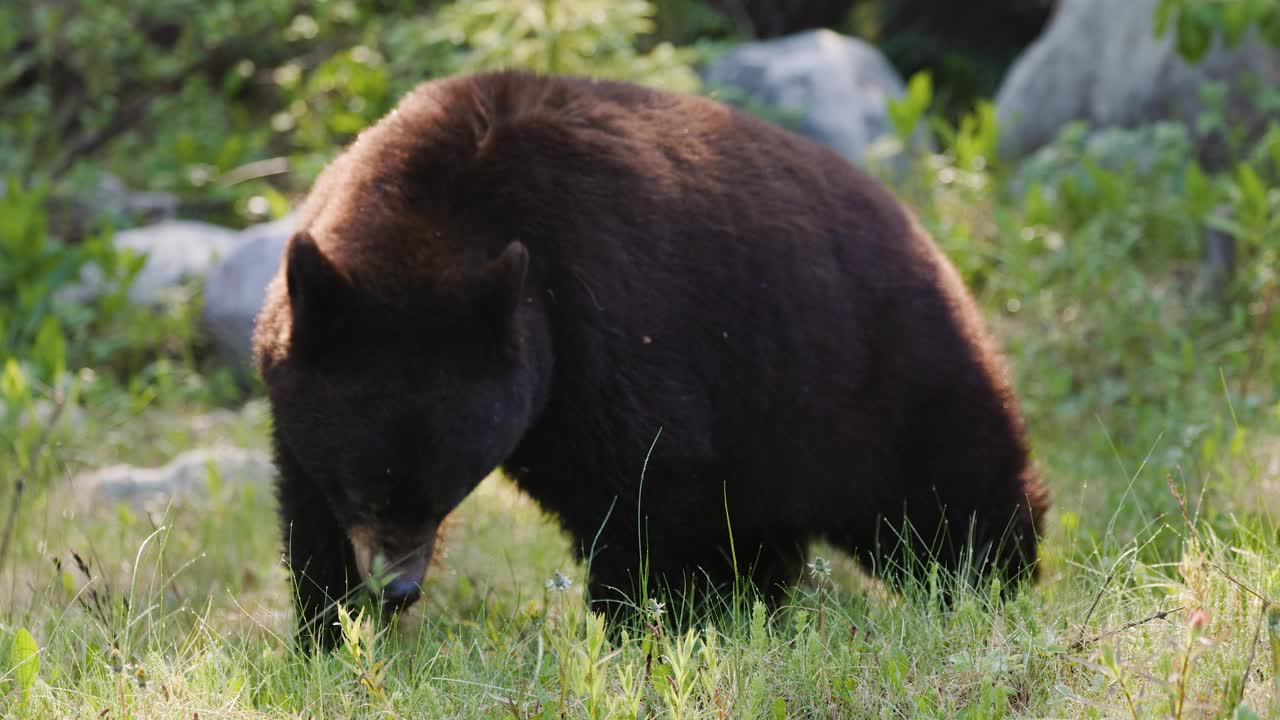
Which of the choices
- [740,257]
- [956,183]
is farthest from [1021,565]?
[956,183]

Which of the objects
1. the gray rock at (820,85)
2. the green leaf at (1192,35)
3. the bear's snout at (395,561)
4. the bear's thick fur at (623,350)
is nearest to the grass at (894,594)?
the bear's snout at (395,561)

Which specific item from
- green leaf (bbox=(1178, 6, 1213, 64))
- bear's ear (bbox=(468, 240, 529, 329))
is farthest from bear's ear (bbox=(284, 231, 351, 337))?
green leaf (bbox=(1178, 6, 1213, 64))

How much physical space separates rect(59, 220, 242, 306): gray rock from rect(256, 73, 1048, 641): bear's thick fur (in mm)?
4428

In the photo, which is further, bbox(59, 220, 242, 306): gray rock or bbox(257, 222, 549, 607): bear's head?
bbox(59, 220, 242, 306): gray rock

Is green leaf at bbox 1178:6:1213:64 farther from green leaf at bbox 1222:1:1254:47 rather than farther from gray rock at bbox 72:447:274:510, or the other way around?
gray rock at bbox 72:447:274:510

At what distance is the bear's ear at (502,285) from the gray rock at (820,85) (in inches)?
212

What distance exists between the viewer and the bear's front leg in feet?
10.6

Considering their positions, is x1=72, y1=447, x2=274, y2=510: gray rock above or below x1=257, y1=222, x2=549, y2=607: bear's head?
below

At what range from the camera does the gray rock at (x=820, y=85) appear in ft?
27.2

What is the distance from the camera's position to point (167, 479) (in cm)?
558

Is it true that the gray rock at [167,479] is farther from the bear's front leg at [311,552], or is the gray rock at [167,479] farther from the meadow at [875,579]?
the bear's front leg at [311,552]

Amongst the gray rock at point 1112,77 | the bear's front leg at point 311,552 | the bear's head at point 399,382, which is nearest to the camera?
the bear's head at point 399,382

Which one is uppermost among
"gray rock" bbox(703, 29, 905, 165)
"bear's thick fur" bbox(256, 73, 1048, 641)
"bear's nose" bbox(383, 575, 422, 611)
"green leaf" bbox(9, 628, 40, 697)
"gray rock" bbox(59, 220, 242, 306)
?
"bear's thick fur" bbox(256, 73, 1048, 641)

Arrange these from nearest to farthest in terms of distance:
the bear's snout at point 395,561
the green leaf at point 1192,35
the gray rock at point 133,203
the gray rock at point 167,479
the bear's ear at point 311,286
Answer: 1. the bear's ear at point 311,286
2. the bear's snout at point 395,561
3. the gray rock at point 167,479
4. the green leaf at point 1192,35
5. the gray rock at point 133,203
